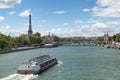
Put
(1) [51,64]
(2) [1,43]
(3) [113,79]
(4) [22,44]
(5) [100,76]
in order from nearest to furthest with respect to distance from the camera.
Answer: (3) [113,79], (5) [100,76], (1) [51,64], (2) [1,43], (4) [22,44]

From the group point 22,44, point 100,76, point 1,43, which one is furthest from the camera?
point 22,44

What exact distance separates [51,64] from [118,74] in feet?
60.9

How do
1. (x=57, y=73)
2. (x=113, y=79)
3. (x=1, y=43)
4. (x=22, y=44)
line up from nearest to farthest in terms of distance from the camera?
(x=113, y=79) < (x=57, y=73) < (x=1, y=43) < (x=22, y=44)

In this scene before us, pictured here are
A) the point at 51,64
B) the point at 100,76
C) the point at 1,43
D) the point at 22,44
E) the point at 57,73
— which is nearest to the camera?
the point at 100,76

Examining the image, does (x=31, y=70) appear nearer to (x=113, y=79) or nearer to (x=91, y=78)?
(x=91, y=78)

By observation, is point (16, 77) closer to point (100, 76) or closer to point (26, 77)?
point (26, 77)

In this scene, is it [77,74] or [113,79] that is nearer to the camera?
[113,79]

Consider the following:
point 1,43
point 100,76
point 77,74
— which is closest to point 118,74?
point 100,76

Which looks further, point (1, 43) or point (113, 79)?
point (1, 43)

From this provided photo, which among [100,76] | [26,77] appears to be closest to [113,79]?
[100,76]

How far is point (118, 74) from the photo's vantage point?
50.0m

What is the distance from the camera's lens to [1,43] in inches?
4877

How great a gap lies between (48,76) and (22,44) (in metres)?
141

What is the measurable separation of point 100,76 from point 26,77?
12.4 meters
